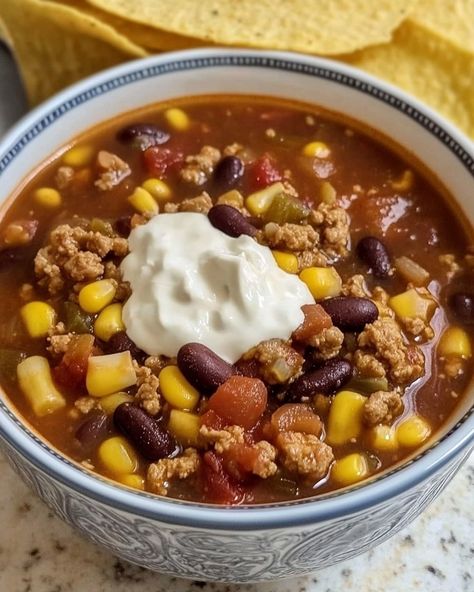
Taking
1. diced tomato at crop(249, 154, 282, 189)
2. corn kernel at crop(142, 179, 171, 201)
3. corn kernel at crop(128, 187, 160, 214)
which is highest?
diced tomato at crop(249, 154, 282, 189)

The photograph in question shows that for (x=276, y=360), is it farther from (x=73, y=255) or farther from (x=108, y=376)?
(x=73, y=255)

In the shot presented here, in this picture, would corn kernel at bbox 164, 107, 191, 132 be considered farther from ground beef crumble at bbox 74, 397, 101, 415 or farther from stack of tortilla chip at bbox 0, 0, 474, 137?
ground beef crumble at bbox 74, 397, 101, 415

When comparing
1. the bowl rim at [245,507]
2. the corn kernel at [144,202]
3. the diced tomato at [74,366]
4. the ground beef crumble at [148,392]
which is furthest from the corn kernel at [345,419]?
the corn kernel at [144,202]

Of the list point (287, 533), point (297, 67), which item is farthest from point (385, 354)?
point (297, 67)

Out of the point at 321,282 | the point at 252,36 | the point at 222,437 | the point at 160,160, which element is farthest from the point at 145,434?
the point at 252,36

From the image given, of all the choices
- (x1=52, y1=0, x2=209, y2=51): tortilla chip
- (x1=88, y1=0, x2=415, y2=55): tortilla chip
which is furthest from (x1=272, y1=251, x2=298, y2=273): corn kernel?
(x1=52, y1=0, x2=209, y2=51): tortilla chip

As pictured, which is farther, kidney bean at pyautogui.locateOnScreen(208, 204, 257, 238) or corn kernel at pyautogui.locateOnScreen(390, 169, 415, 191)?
corn kernel at pyautogui.locateOnScreen(390, 169, 415, 191)

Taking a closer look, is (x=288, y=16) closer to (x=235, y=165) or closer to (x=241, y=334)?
(x=235, y=165)
